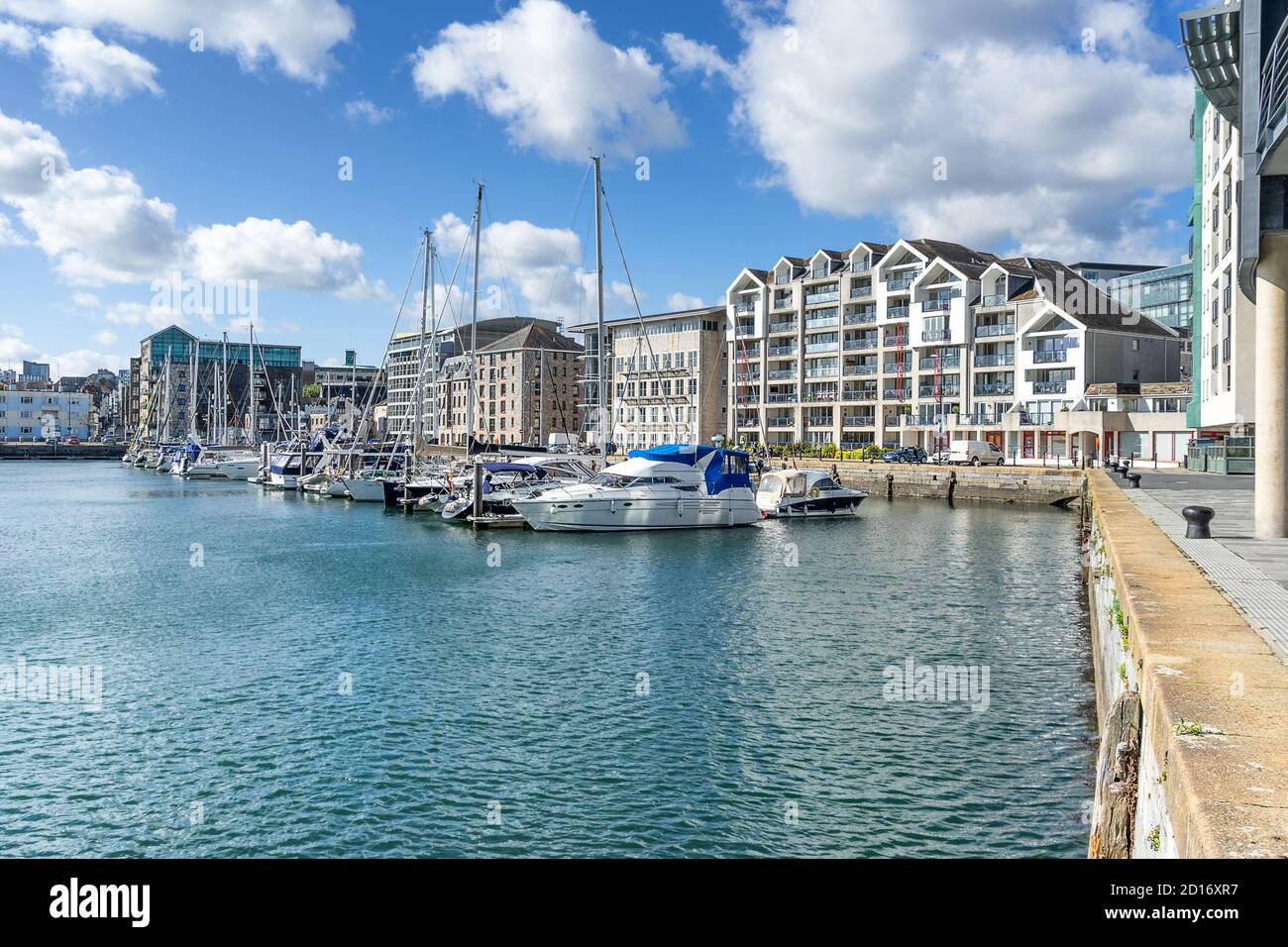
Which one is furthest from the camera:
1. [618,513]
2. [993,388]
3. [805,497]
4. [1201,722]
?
[993,388]

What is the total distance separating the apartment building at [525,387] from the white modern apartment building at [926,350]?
39.6m

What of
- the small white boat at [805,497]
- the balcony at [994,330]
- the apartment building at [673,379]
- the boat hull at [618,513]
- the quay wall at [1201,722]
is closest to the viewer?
the quay wall at [1201,722]

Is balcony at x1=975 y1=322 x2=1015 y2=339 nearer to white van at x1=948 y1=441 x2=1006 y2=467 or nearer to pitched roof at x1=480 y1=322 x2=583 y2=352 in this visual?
white van at x1=948 y1=441 x2=1006 y2=467

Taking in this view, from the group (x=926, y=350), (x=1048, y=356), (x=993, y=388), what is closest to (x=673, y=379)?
(x=926, y=350)

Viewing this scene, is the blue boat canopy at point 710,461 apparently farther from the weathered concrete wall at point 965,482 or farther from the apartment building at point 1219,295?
the weathered concrete wall at point 965,482

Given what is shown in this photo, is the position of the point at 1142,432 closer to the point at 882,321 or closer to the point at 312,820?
the point at 882,321

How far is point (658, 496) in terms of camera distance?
48.8 m

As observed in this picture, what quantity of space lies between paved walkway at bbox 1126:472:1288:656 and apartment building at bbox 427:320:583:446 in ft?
361

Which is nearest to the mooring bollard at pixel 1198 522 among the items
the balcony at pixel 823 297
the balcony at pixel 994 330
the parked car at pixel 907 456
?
the parked car at pixel 907 456

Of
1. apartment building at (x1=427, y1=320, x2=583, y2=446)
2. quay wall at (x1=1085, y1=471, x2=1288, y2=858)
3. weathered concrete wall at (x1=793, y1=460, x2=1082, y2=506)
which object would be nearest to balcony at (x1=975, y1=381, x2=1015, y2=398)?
weathered concrete wall at (x1=793, y1=460, x2=1082, y2=506)

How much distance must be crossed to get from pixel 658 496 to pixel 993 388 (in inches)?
2037

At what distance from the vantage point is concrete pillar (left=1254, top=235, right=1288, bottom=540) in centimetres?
2089

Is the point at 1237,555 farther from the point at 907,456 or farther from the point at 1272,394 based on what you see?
the point at 907,456

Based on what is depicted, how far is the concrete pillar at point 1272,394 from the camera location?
2089 centimetres
